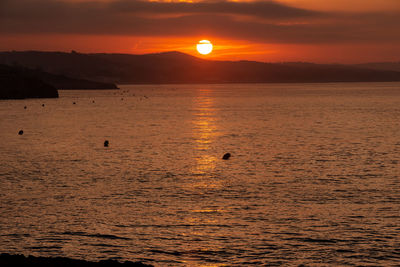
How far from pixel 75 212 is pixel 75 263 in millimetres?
12071

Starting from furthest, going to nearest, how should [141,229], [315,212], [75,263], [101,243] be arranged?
[315,212] < [141,229] < [101,243] < [75,263]

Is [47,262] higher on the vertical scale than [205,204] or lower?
lower

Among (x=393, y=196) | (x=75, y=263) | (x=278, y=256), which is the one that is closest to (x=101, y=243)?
(x=75, y=263)

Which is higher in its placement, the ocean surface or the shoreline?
the ocean surface

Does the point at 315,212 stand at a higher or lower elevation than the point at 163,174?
lower

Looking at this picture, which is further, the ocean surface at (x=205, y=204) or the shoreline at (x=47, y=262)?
the ocean surface at (x=205, y=204)

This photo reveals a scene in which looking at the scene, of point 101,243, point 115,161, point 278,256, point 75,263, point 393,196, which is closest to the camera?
point 75,263

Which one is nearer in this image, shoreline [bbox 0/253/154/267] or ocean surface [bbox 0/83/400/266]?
shoreline [bbox 0/253/154/267]

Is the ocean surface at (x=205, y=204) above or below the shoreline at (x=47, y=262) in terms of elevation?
above

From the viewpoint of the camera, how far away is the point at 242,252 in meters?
24.0

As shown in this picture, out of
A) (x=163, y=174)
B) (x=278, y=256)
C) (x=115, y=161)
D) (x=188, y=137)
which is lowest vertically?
(x=278, y=256)

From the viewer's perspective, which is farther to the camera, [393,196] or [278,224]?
[393,196]

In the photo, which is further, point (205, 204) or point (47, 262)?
point (205, 204)

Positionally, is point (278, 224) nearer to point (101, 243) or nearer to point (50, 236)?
point (101, 243)
